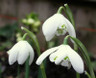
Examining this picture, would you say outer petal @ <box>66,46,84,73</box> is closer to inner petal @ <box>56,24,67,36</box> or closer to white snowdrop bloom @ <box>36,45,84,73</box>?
Answer: white snowdrop bloom @ <box>36,45,84,73</box>

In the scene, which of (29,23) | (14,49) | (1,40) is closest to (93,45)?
(29,23)

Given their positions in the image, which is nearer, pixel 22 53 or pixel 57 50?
pixel 57 50

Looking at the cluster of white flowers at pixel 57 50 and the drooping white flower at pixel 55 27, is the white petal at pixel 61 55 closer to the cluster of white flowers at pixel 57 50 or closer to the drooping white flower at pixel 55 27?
the cluster of white flowers at pixel 57 50

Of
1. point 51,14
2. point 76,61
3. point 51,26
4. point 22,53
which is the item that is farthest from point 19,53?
point 51,14

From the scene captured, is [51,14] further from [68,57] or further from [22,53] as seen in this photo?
[68,57]

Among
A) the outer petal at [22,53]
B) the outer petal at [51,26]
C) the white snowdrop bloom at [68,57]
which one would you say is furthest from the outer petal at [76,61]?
the outer petal at [22,53]

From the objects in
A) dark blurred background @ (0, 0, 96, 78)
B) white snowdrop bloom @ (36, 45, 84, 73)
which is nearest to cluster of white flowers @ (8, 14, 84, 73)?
white snowdrop bloom @ (36, 45, 84, 73)

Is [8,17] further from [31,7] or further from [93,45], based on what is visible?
[93,45]
